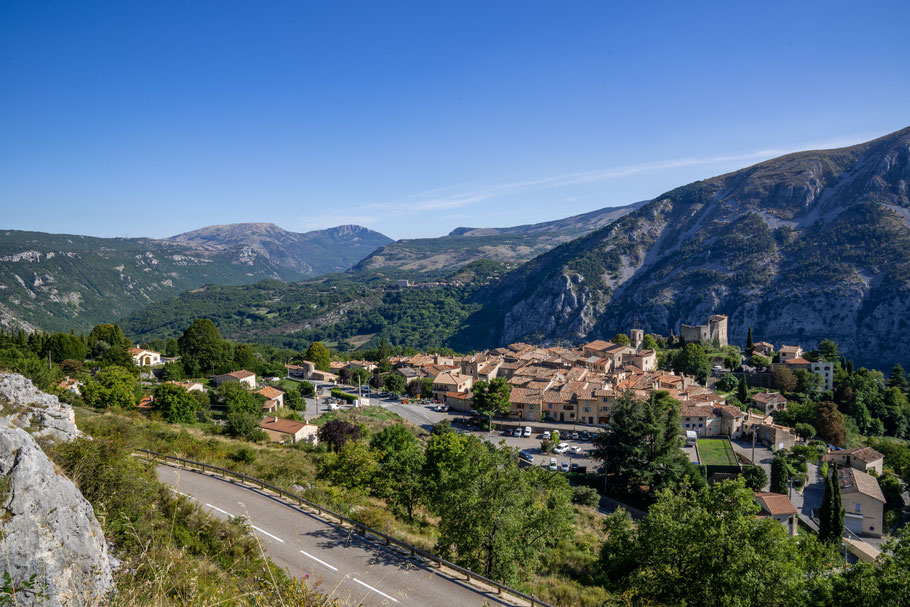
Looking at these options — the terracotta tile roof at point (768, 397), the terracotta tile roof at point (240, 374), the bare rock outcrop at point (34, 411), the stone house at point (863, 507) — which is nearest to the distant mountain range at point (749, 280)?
the terracotta tile roof at point (768, 397)

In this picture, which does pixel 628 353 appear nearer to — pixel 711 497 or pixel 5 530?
pixel 711 497

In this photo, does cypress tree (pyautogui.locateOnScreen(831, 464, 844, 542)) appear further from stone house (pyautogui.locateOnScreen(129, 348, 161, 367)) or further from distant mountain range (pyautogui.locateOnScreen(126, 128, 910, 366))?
distant mountain range (pyautogui.locateOnScreen(126, 128, 910, 366))

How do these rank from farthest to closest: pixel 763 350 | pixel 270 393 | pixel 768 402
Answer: pixel 763 350
pixel 768 402
pixel 270 393

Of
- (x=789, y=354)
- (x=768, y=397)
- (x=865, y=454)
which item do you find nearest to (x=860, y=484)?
(x=865, y=454)

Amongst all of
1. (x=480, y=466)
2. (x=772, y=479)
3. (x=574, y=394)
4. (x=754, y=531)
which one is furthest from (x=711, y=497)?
(x=574, y=394)

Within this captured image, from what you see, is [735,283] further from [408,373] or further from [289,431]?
[289,431]

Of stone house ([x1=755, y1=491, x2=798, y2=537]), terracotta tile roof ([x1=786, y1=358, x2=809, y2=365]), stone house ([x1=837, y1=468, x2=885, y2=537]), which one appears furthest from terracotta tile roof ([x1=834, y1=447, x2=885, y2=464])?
terracotta tile roof ([x1=786, y1=358, x2=809, y2=365])
